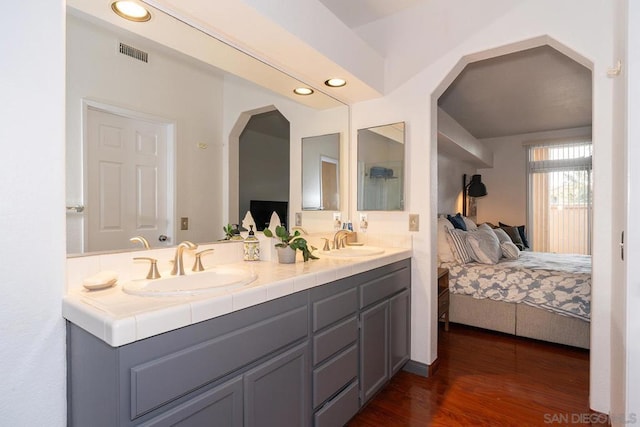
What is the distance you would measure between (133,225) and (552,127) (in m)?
6.00

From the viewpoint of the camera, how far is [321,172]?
250 cm

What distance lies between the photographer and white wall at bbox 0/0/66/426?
993 millimetres

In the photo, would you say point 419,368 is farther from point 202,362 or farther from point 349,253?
point 202,362

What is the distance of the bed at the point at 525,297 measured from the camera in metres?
2.79

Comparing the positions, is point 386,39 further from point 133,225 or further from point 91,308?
point 91,308

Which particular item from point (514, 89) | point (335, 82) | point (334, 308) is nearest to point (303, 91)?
point (335, 82)

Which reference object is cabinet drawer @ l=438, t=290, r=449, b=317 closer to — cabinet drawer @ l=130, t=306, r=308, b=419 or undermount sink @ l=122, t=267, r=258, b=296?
cabinet drawer @ l=130, t=306, r=308, b=419

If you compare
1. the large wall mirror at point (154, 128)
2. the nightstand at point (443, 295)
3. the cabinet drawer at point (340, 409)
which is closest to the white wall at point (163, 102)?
the large wall mirror at point (154, 128)

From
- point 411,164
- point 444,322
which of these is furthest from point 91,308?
point 444,322

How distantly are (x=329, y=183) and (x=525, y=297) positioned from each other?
2024 mm

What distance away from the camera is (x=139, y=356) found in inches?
35.7

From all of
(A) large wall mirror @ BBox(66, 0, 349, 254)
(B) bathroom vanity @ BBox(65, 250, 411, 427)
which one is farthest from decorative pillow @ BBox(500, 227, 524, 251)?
(A) large wall mirror @ BBox(66, 0, 349, 254)

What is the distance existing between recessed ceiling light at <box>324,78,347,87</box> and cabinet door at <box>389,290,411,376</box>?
1461mm

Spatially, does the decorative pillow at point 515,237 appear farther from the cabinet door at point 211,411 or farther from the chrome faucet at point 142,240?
the chrome faucet at point 142,240
